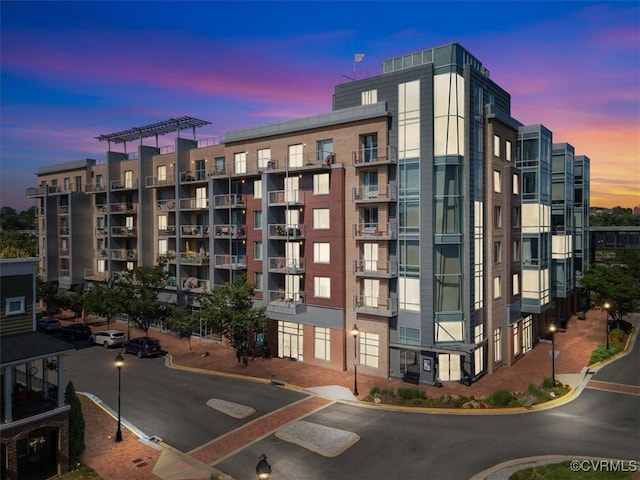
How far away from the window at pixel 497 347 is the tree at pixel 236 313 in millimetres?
18456

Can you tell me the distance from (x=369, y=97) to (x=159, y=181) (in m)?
28.5

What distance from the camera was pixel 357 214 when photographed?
35.4 m

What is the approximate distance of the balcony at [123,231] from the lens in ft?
177

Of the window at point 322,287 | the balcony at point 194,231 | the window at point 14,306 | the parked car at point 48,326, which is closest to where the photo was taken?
the window at point 14,306

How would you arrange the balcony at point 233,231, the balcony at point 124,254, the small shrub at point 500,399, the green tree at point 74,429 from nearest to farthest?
the green tree at point 74,429 → the small shrub at point 500,399 → the balcony at point 233,231 → the balcony at point 124,254

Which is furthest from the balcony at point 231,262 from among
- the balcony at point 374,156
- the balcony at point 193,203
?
the balcony at point 374,156

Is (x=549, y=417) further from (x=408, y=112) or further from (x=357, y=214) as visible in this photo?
(x=408, y=112)

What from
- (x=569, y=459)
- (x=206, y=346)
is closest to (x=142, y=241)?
(x=206, y=346)

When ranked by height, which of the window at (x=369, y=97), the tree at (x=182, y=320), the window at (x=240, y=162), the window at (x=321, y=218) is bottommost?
the tree at (x=182, y=320)

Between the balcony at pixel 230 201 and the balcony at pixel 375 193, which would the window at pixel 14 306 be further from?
the balcony at pixel 375 193

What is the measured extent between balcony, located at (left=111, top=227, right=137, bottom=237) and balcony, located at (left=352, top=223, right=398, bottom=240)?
103 ft

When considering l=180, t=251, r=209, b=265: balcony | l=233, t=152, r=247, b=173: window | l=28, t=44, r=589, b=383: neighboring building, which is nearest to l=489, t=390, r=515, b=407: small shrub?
l=28, t=44, r=589, b=383: neighboring building

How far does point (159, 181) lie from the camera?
52125 millimetres

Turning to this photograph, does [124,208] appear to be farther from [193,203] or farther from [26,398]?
[26,398]
